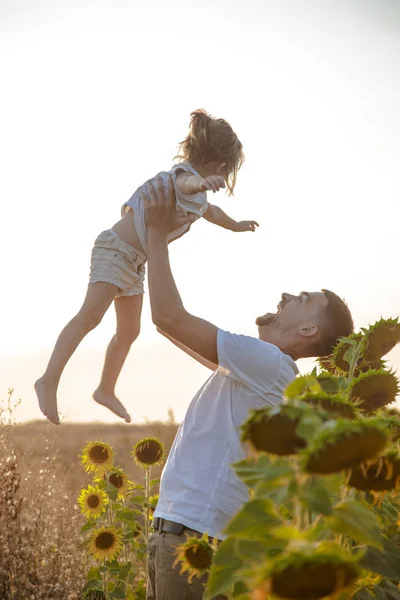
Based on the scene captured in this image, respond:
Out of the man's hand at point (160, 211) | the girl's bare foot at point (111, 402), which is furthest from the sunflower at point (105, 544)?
the man's hand at point (160, 211)

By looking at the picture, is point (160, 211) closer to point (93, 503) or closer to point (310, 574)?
point (93, 503)

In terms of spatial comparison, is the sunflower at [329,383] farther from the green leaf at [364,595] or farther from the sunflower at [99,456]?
the sunflower at [99,456]

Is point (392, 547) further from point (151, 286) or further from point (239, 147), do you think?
point (239, 147)

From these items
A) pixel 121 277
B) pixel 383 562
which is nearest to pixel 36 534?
pixel 121 277

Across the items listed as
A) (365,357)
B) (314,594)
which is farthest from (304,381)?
(365,357)

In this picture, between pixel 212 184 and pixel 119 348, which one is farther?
pixel 119 348

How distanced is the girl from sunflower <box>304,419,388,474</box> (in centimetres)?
297

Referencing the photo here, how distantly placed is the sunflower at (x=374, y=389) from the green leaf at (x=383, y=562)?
41 cm

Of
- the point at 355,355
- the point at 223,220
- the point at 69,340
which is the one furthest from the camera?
the point at 223,220

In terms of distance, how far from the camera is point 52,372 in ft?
12.8

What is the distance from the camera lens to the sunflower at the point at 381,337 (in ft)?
6.53

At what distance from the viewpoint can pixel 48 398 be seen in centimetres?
388

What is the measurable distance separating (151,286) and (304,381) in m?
1.57

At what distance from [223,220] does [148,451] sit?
72.6 inches
